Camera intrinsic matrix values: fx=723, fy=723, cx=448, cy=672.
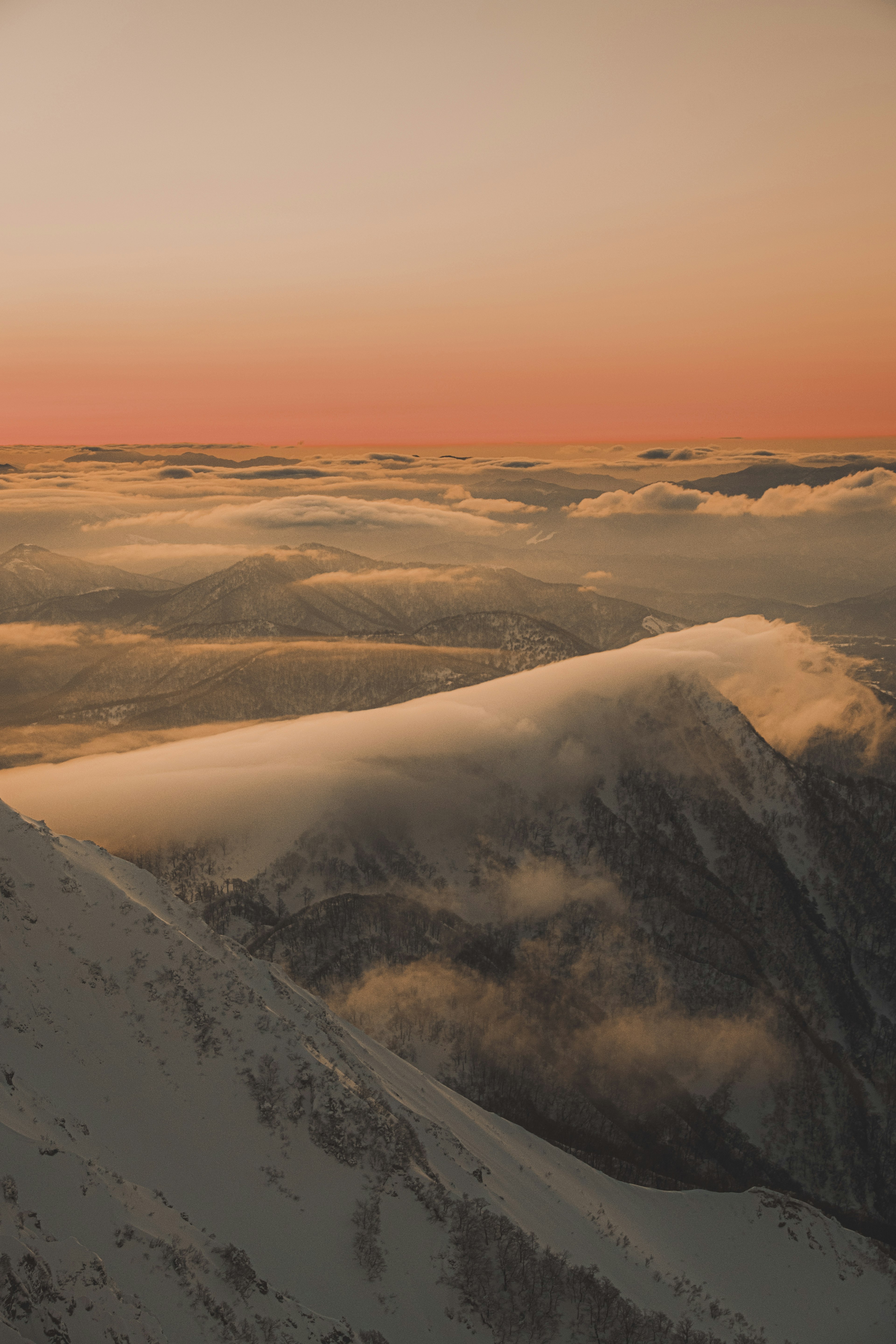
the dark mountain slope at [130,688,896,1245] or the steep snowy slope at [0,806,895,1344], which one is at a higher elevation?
the steep snowy slope at [0,806,895,1344]

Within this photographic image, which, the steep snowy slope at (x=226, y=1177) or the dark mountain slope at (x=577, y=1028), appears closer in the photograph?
the steep snowy slope at (x=226, y=1177)

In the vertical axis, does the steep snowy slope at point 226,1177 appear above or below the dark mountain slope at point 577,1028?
above

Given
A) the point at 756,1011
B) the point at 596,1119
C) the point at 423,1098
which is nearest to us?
the point at 423,1098

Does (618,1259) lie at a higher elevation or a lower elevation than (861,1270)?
higher

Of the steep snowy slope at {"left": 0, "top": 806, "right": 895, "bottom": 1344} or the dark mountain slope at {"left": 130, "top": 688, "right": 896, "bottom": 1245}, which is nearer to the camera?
the steep snowy slope at {"left": 0, "top": 806, "right": 895, "bottom": 1344}

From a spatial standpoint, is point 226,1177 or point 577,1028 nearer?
point 226,1177

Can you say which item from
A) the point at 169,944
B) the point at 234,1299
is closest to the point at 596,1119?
the point at 169,944

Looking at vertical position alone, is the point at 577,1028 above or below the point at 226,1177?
below

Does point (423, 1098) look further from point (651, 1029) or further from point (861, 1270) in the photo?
point (651, 1029)
